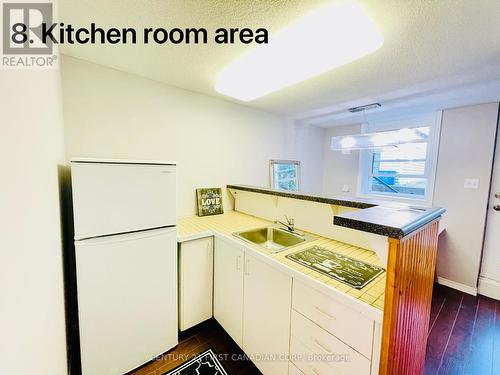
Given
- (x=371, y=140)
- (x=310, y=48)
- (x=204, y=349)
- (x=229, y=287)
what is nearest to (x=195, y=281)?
(x=229, y=287)

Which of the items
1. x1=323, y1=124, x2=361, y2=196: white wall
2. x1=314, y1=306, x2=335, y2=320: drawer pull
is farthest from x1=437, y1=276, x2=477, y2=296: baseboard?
x1=314, y1=306, x2=335, y2=320: drawer pull

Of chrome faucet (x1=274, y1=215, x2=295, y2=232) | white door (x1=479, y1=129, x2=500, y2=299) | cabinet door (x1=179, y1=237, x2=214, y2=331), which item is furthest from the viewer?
white door (x1=479, y1=129, x2=500, y2=299)

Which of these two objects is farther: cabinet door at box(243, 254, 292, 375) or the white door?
the white door

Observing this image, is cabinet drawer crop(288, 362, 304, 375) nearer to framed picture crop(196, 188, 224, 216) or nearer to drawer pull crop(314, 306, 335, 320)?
drawer pull crop(314, 306, 335, 320)

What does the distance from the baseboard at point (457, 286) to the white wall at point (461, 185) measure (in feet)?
0.08

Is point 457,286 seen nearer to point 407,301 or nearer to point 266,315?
point 407,301

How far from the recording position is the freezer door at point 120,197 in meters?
1.25

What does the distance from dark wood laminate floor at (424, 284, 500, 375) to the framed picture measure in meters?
2.30

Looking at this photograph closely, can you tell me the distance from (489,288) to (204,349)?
11.0 feet

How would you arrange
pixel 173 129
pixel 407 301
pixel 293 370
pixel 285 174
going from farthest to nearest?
pixel 285 174, pixel 173 129, pixel 293 370, pixel 407 301

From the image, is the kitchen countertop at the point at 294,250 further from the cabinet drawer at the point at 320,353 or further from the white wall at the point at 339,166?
the white wall at the point at 339,166

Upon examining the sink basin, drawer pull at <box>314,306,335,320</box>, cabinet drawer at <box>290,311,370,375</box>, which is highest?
the sink basin

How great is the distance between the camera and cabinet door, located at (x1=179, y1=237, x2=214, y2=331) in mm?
1723

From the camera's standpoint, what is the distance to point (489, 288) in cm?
244
